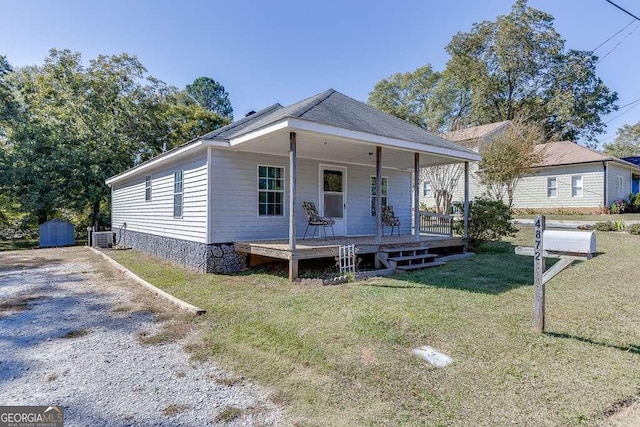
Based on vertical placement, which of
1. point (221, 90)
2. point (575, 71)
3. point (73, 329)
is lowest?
point (73, 329)

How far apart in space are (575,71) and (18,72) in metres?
40.8

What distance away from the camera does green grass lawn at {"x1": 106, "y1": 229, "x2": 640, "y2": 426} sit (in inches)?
104

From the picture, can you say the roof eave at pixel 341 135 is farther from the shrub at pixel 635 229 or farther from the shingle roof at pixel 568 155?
the shingle roof at pixel 568 155

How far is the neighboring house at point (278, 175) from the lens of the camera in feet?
22.6

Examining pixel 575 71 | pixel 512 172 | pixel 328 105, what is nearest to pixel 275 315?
pixel 328 105

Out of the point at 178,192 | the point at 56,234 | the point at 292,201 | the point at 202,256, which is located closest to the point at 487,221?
the point at 292,201

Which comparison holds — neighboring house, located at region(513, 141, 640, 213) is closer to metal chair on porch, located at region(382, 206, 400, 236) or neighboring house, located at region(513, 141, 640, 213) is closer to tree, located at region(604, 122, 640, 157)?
metal chair on porch, located at region(382, 206, 400, 236)

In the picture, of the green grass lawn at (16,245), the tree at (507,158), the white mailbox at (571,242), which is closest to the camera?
the white mailbox at (571,242)

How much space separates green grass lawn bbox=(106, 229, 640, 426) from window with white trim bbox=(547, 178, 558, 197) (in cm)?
1518

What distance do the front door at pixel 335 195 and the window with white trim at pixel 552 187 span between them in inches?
620

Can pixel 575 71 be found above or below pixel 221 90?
below

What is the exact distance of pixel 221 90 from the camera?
40.3 m

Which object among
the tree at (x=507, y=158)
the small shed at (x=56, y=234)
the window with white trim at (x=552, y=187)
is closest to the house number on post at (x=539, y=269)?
the tree at (x=507, y=158)

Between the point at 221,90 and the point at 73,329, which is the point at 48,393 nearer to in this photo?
the point at 73,329
